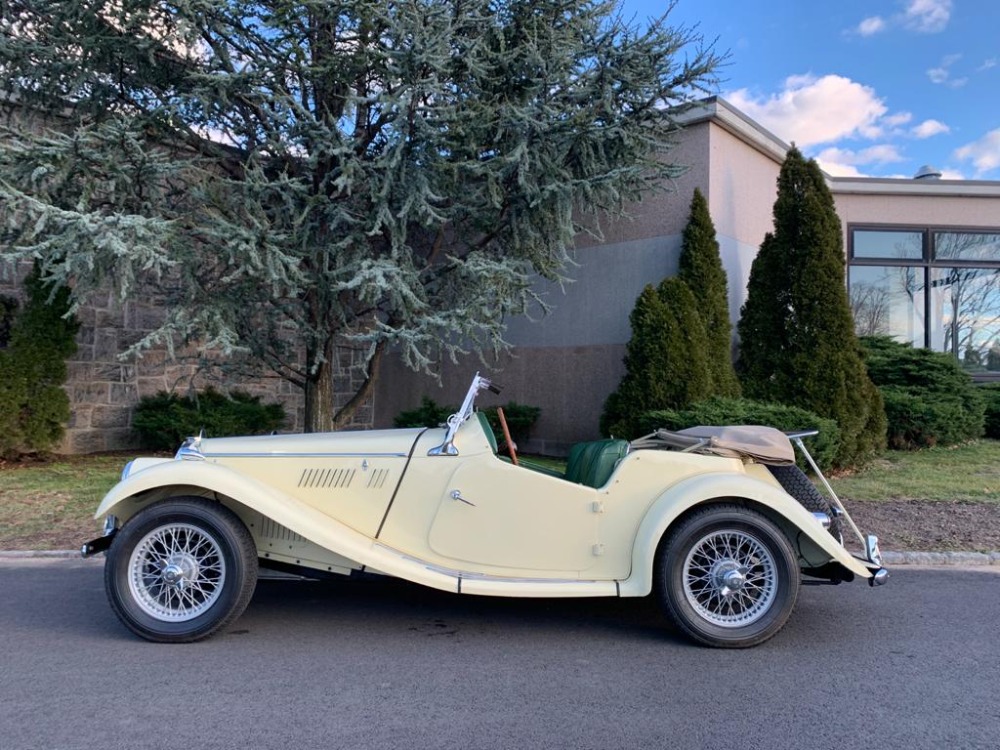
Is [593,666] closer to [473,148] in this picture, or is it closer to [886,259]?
[473,148]

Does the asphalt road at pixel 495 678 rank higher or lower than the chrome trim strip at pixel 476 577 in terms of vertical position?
lower

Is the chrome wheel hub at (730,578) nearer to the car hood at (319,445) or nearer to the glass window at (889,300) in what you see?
the car hood at (319,445)

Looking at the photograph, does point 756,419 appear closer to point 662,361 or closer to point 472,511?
point 662,361

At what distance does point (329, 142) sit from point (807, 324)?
6607mm

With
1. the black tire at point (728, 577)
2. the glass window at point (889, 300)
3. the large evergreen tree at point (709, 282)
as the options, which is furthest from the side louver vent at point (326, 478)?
the glass window at point (889, 300)

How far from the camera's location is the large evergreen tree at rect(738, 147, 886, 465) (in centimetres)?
967

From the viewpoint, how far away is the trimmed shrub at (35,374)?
9.44 metres

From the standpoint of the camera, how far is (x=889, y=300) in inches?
535

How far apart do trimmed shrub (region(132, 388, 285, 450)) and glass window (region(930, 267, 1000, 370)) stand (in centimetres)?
1210

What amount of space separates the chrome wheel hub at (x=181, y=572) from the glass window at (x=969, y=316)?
13689mm

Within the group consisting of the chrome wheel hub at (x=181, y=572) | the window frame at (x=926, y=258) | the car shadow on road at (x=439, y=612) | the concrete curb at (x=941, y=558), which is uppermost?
the window frame at (x=926, y=258)

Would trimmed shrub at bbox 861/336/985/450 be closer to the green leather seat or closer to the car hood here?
the green leather seat

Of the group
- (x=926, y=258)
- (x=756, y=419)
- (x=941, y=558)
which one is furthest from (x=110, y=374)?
(x=926, y=258)

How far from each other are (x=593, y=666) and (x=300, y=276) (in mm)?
4828
